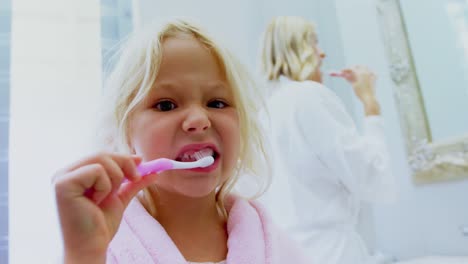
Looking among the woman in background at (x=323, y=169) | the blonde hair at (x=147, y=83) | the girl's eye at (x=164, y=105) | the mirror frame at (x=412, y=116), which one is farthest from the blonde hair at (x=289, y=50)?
the girl's eye at (x=164, y=105)

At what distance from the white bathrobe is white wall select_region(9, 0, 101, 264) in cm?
60

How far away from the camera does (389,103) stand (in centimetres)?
128

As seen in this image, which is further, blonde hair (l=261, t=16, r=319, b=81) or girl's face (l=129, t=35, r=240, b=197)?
blonde hair (l=261, t=16, r=319, b=81)

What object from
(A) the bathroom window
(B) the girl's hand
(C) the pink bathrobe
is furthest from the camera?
(A) the bathroom window

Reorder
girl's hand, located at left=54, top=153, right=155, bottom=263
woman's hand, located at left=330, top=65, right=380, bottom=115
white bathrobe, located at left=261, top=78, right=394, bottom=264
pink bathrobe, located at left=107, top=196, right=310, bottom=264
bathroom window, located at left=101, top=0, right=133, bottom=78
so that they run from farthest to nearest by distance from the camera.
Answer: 1. bathroom window, located at left=101, top=0, right=133, bottom=78
2. woman's hand, located at left=330, top=65, right=380, bottom=115
3. white bathrobe, located at left=261, top=78, right=394, bottom=264
4. pink bathrobe, located at left=107, top=196, right=310, bottom=264
5. girl's hand, located at left=54, top=153, right=155, bottom=263

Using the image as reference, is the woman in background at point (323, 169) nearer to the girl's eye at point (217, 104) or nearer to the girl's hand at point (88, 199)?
the girl's eye at point (217, 104)

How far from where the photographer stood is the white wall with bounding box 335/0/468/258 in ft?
3.52

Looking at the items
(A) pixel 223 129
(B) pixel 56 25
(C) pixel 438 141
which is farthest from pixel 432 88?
(B) pixel 56 25

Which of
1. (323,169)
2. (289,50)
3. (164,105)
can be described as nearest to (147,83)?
(164,105)

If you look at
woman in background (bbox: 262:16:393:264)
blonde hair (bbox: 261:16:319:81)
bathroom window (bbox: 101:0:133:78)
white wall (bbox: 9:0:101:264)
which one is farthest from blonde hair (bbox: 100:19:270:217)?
bathroom window (bbox: 101:0:133:78)

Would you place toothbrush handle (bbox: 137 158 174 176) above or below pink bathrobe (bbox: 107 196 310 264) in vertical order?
above

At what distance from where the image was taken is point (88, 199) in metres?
0.31

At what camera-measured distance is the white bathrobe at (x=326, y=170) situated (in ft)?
2.94

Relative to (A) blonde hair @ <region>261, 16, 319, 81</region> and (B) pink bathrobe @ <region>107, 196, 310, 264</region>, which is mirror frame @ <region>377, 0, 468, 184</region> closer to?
(A) blonde hair @ <region>261, 16, 319, 81</region>
